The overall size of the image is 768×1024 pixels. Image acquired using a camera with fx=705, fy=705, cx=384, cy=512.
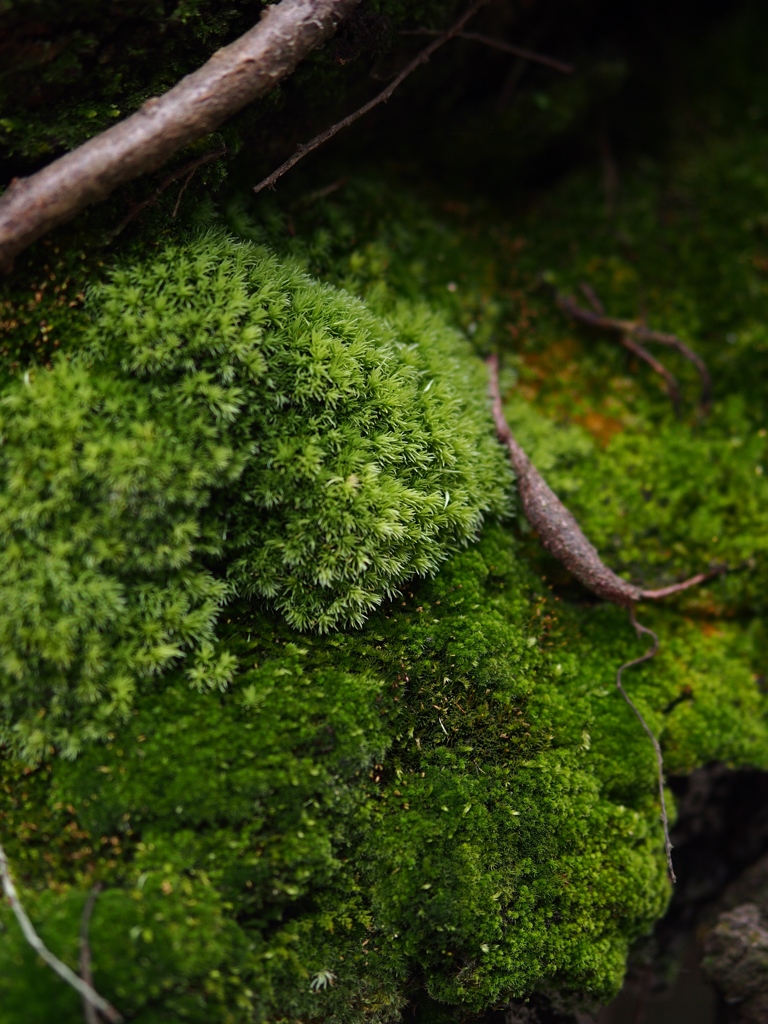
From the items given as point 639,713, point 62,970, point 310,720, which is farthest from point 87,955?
point 639,713

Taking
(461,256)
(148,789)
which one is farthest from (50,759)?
(461,256)

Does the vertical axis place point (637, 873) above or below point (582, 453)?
below

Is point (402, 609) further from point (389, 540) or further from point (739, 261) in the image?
point (739, 261)

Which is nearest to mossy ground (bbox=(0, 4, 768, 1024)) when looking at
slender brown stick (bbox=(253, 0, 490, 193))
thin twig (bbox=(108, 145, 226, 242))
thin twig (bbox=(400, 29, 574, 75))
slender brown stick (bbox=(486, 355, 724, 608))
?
slender brown stick (bbox=(486, 355, 724, 608))

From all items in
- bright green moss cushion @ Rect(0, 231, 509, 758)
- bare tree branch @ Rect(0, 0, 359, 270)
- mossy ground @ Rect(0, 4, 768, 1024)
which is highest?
bare tree branch @ Rect(0, 0, 359, 270)

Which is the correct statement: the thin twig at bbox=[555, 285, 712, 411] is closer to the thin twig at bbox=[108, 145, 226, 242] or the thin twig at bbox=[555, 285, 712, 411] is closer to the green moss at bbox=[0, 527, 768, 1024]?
the green moss at bbox=[0, 527, 768, 1024]

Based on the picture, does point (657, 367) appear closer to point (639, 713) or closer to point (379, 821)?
point (639, 713)
